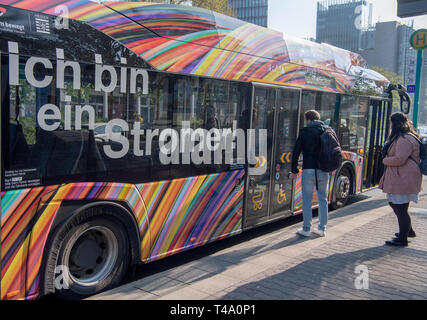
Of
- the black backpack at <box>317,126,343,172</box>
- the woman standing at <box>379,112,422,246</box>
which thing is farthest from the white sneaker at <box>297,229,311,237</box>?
the woman standing at <box>379,112,422,246</box>

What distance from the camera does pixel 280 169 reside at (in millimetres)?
6895

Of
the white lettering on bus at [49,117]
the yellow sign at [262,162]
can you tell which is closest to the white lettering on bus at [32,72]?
the white lettering on bus at [49,117]

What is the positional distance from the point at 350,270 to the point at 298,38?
4.39 m

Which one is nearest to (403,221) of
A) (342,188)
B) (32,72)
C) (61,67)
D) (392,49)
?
(342,188)

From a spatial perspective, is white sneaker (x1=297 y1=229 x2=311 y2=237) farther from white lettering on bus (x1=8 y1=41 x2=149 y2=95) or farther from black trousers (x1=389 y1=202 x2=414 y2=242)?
white lettering on bus (x1=8 y1=41 x2=149 y2=95)

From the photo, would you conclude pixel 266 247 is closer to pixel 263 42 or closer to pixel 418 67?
pixel 263 42

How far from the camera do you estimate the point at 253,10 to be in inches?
3305

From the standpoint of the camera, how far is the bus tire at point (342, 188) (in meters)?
8.76

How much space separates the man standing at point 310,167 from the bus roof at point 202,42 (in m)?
0.94

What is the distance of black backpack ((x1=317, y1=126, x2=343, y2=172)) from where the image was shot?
6.23 meters

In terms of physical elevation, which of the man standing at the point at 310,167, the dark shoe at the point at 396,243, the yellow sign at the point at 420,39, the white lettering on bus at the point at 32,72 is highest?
the yellow sign at the point at 420,39

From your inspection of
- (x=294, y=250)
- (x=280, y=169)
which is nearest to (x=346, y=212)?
(x=280, y=169)

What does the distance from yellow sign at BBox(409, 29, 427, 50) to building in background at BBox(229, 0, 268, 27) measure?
75999 mm

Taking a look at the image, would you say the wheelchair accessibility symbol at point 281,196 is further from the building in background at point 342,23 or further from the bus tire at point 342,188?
the building in background at point 342,23
